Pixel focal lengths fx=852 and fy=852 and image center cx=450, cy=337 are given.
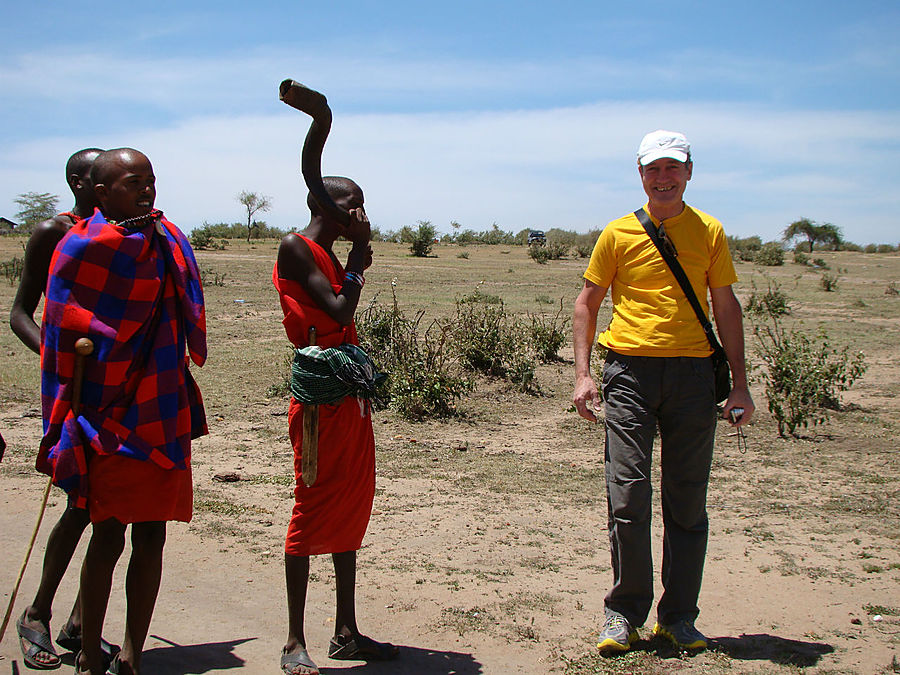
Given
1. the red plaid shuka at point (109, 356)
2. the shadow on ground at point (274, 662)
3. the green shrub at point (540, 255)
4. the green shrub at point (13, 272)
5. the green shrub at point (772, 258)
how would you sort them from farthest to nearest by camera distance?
the green shrub at point (540, 255)
the green shrub at point (772, 258)
the green shrub at point (13, 272)
the shadow on ground at point (274, 662)
the red plaid shuka at point (109, 356)

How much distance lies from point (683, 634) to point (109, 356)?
7.83ft

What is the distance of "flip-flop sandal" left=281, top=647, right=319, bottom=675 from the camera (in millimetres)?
3121

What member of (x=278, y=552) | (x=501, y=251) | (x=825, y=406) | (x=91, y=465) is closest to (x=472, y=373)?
(x=825, y=406)

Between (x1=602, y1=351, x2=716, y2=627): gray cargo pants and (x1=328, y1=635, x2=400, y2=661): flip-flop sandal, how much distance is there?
896mm

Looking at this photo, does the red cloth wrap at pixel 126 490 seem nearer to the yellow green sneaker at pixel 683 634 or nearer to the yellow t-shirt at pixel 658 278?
the yellow t-shirt at pixel 658 278

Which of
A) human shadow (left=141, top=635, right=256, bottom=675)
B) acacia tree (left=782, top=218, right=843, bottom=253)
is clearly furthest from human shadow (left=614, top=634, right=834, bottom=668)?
acacia tree (left=782, top=218, right=843, bottom=253)

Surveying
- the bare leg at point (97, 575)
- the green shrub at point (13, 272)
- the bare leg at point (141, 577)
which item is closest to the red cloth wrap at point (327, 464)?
the bare leg at point (141, 577)

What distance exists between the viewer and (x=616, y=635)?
330 centimetres

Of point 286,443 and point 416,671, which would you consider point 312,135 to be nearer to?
point 416,671

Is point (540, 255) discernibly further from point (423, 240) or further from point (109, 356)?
point (109, 356)

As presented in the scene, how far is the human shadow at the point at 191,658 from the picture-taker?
10.6 feet

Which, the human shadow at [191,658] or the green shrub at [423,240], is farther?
the green shrub at [423,240]

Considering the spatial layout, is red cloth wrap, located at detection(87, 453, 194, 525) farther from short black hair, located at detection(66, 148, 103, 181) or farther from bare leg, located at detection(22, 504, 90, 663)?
short black hair, located at detection(66, 148, 103, 181)

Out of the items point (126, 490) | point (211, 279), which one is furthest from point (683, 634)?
point (211, 279)
